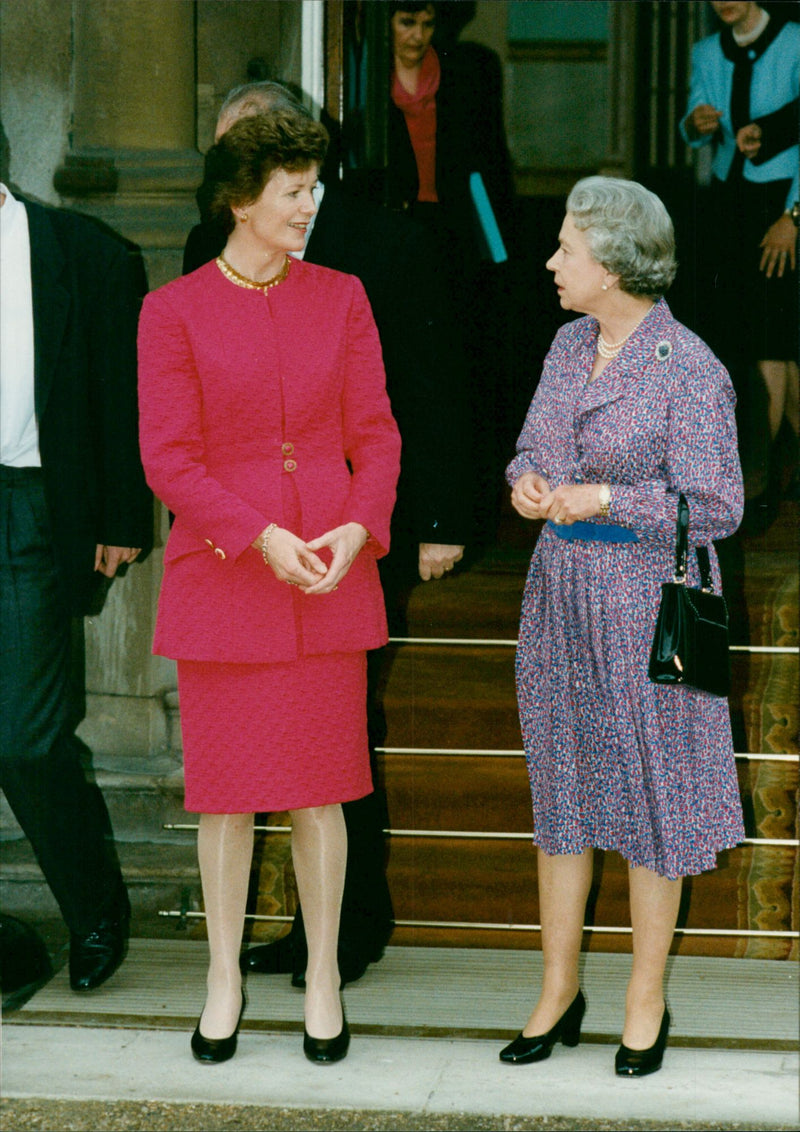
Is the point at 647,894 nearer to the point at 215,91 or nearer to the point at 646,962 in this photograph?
the point at 646,962

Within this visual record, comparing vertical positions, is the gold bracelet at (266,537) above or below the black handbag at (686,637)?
above

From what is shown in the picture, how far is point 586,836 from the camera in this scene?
11.6 ft

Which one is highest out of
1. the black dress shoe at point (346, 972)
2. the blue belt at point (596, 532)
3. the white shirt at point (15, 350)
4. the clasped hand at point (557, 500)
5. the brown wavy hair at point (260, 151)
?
the brown wavy hair at point (260, 151)

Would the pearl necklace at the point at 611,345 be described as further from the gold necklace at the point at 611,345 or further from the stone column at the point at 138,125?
the stone column at the point at 138,125

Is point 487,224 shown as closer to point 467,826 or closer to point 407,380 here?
Answer: point 467,826

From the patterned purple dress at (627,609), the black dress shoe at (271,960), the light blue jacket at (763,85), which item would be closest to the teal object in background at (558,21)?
the light blue jacket at (763,85)

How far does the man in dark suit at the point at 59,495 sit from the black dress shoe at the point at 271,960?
0.35 m

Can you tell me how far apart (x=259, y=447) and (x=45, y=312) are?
76 centimetres

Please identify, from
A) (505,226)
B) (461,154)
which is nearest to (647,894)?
(461,154)

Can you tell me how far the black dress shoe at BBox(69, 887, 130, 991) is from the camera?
408 cm

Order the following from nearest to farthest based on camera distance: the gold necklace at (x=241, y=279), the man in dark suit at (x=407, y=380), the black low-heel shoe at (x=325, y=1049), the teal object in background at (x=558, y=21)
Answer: the gold necklace at (x=241, y=279) < the black low-heel shoe at (x=325, y=1049) < the man in dark suit at (x=407, y=380) < the teal object in background at (x=558, y=21)

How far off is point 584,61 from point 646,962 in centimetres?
863

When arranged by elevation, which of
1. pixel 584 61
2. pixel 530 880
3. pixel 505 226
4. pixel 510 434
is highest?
pixel 584 61

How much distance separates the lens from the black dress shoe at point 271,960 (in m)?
4.16
